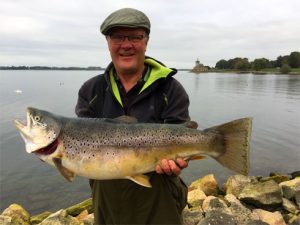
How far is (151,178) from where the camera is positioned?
4.60 m

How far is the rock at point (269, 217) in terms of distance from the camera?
25.5 ft

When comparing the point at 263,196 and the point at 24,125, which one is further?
the point at 263,196

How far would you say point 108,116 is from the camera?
15.9ft

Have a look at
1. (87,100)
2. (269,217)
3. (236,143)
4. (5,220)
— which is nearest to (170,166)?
(236,143)

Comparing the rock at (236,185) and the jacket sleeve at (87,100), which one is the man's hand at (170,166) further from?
the rock at (236,185)

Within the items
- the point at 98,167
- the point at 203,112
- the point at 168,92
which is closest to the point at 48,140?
the point at 98,167

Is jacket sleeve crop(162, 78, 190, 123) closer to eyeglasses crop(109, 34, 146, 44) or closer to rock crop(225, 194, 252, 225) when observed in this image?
eyeglasses crop(109, 34, 146, 44)

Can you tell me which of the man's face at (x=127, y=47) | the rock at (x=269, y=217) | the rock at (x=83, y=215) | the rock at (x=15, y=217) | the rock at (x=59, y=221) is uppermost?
the man's face at (x=127, y=47)

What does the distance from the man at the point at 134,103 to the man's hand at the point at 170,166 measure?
30 centimetres

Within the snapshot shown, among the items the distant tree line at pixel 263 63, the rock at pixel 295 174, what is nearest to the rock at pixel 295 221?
the rock at pixel 295 174

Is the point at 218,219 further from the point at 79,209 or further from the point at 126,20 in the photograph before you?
the point at 126,20

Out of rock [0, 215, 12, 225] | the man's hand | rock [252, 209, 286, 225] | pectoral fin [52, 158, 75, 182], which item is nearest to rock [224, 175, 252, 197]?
rock [252, 209, 286, 225]

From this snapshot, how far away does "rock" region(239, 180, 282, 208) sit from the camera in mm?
8984

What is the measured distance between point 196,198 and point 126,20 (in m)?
6.23
